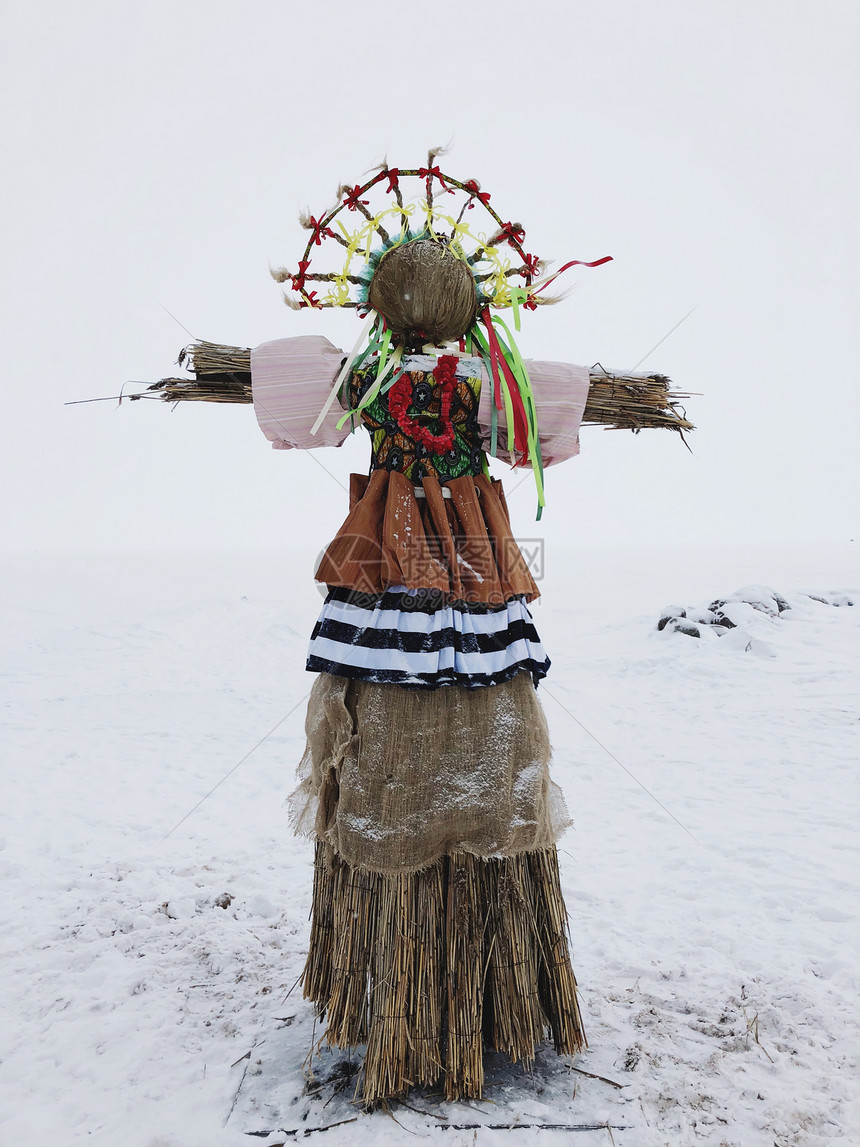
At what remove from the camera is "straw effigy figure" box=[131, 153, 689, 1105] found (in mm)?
2070

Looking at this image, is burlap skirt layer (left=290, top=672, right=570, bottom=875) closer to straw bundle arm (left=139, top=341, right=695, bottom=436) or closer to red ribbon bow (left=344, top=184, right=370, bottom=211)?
straw bundle arm (left=139, top=341, right=695, bottom=436)

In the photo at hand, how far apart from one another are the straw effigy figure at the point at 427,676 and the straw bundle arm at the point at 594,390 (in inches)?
0.6

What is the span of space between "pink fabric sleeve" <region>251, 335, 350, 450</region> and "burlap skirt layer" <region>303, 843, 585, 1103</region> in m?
1.24

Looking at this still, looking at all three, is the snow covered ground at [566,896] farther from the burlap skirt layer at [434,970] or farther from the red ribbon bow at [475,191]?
the red ribbon bow at [475,191]

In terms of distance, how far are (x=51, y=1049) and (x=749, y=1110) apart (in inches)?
81.8

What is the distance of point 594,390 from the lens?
7.55 feet

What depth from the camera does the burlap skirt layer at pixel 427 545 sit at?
2.10 meters

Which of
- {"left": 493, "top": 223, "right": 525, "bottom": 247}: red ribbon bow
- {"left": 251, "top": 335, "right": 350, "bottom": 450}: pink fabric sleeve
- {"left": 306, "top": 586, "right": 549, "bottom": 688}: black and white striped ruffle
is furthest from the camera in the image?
{"left": 493, "top": 223, "right": 525, "bottom": 247}: red ribbon bow

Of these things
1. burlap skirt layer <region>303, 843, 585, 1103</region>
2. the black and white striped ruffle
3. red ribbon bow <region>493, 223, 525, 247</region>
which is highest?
red ribbon bow <region>493, 223, 525, 247</region>

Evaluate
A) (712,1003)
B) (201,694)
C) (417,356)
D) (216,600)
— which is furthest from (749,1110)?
(216,600)

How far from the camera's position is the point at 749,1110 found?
84.3 inches

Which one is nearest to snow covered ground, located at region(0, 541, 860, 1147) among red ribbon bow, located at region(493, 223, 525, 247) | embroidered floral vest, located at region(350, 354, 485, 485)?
embroidered floral vest, located at region(350, 354, 485, 485)

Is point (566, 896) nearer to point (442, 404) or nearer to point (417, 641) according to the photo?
point (417, 641)

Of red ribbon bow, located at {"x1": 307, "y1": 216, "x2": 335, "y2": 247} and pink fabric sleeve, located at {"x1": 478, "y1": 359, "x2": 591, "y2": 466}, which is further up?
red ribbon bow, located at {"x1": 307, "y1": 216, "x2": 335, "y2": 247}
